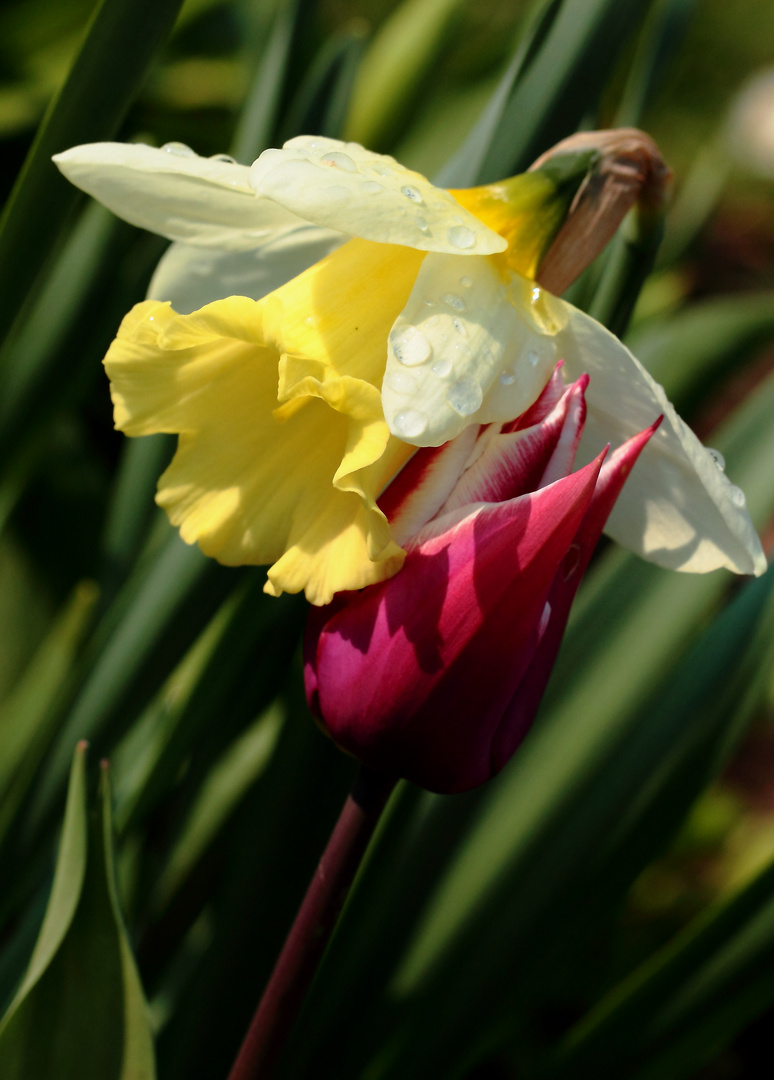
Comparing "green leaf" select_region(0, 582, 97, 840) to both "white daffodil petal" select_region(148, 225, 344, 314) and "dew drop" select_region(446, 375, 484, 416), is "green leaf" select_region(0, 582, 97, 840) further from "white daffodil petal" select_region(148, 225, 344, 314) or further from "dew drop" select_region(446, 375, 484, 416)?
"dew drop" select_region(446, 375, 484, 416)

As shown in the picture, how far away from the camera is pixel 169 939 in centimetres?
88

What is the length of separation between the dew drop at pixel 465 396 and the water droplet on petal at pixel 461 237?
0.17ft

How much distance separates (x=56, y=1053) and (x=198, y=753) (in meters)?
0.30

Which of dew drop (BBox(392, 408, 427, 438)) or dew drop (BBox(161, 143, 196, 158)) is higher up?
dew drop (BBox(161, 143, 196, 158))

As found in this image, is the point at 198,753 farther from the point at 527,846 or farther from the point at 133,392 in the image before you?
the point at 133,392

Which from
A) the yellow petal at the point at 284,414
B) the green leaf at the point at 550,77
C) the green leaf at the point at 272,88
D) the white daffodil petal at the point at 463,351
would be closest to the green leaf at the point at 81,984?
the yellow petal at the point at 284,414

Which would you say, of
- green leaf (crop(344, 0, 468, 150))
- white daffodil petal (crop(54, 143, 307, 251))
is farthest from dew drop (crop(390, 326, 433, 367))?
green leaf (crop(344, 0, 468, 150))

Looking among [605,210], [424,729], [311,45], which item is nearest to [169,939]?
[424,729]

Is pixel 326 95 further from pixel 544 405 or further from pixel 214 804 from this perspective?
pixel 214 804

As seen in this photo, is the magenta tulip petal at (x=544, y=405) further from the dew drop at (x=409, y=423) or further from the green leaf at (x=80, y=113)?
the green leaf at (x=80, y=113)

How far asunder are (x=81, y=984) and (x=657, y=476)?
41 cm

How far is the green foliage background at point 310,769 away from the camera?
49cm

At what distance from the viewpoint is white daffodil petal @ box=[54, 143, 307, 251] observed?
0.40 meters

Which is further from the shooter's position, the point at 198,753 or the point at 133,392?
the point at 198,753
